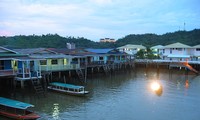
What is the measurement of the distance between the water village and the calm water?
2533mm

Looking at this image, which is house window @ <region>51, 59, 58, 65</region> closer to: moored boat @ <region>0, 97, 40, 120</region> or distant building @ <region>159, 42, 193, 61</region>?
moored boat @ <region>0, 97, 40, 120</region>

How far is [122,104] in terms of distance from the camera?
25828 millimetres

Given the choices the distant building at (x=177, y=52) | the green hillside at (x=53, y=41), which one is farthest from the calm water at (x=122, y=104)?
the green hillside at (x=53, y=41)

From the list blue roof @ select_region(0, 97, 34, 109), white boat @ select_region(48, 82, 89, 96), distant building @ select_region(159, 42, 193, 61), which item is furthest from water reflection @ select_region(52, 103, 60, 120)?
distant building @ select_region(159, 42, 193, 61)

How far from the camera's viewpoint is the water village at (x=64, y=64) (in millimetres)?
28938

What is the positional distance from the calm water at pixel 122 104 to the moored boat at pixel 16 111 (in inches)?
58.5

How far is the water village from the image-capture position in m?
28.9

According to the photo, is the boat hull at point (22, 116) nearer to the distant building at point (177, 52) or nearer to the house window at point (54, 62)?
the house window at point (54, 62)

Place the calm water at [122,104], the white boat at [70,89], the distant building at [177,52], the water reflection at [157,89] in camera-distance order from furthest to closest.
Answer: the distant building at [177,52], the water reflection at [157,89], the white boat at [70,89], the calm water at [122,104]

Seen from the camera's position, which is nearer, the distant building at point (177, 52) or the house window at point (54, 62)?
the house window at point (54, 62)

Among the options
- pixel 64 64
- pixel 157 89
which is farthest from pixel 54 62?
pixel 157 89

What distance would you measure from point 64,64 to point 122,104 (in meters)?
16.7

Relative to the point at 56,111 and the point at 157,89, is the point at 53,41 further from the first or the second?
the point at 56,111

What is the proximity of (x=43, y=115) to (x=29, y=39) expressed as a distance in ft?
266
